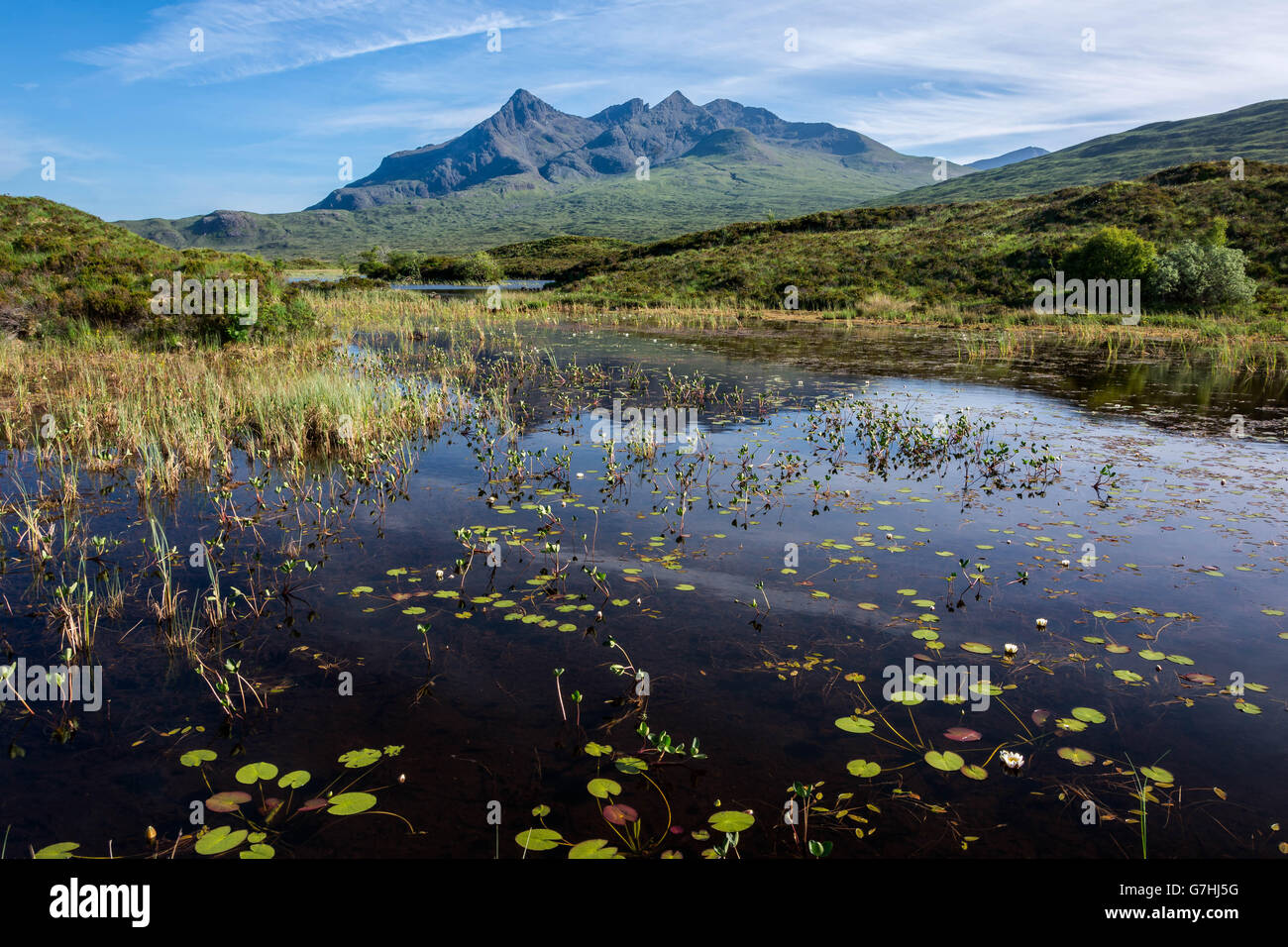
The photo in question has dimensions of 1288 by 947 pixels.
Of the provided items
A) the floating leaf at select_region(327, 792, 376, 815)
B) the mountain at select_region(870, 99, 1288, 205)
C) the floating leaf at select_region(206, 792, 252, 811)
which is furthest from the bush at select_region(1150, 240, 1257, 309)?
the mountain at select_region(870, 99, 1288, 205)

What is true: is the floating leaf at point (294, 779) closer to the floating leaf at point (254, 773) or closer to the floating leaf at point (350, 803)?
the floating leaf at point (254, 773)

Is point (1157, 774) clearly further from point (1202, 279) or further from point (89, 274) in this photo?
point (1202, 279)

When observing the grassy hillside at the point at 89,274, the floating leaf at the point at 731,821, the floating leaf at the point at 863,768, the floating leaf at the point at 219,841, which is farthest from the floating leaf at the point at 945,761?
the grassy hillside at the point at 89,274

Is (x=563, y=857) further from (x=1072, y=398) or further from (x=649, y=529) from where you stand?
(x=1072, y=398)

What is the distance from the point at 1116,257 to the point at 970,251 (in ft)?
32.9

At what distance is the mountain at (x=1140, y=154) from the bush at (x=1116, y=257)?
93658 millimetres

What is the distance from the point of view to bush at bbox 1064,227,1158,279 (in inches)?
1188

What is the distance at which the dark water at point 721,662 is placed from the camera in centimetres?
325

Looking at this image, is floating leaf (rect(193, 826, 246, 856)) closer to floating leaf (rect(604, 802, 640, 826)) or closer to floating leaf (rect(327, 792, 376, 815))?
floating leaf (rect(327, 792, 376, 815))

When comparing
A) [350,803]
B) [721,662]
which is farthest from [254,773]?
[721,662]

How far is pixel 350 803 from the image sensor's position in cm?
328

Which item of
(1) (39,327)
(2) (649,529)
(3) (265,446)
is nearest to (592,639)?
(2) (649,529)

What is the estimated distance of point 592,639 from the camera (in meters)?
4.88
